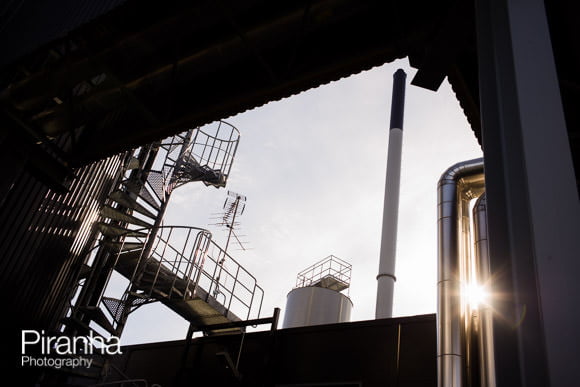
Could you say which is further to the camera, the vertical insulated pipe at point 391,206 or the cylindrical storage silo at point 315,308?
the vertical insulated pipe at point 391,206

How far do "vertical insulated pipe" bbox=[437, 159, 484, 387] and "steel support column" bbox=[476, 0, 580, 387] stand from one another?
6.02 metres

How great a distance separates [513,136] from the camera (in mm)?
2279

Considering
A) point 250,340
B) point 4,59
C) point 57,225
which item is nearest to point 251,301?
point 250,340

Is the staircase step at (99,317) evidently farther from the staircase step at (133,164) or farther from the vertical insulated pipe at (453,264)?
the vertical insulated pipe at (453,264)

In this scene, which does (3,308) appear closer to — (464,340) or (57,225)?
(57,225)

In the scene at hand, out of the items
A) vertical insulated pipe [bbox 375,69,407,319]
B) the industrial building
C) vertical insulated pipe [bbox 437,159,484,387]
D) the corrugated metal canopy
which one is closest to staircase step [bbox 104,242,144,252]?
the industrial building

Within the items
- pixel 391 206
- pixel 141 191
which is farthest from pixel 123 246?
pixel 391 206

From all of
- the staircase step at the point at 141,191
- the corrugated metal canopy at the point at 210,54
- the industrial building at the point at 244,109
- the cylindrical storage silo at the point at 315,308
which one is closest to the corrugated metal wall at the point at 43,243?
the industrial building at the point at 244,109

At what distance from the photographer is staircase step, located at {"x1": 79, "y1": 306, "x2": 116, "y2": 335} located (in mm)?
11195

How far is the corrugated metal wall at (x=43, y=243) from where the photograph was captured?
31.2 ft

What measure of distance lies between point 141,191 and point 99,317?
3.76 meters

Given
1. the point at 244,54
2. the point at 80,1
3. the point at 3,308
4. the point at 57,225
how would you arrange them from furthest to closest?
the point at 57,225 → the point at 3,308 → the point at 80,1 → the point at 244,54

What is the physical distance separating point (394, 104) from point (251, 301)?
13.3 meters

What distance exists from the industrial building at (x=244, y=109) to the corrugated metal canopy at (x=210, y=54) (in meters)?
0.03
